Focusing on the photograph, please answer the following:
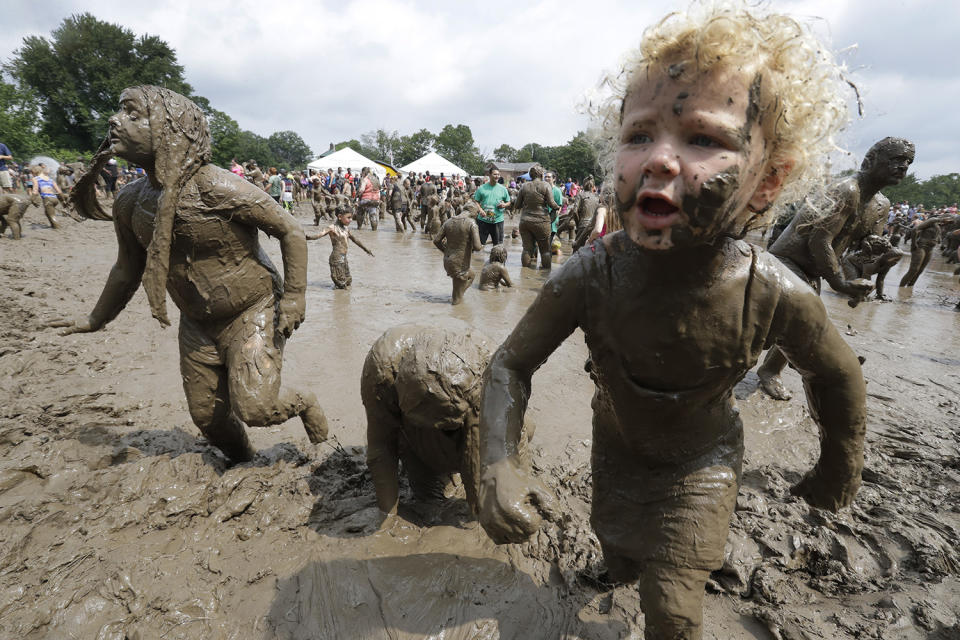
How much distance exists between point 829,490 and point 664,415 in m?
0.72

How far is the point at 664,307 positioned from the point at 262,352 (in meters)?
2.43

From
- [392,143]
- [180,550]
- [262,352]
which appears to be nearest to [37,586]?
[180,550]

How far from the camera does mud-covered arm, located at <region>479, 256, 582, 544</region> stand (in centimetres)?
140

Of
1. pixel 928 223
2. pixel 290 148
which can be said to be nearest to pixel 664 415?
pixel 928 223

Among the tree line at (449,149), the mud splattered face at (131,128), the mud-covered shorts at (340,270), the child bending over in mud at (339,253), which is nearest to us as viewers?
the mud splattered face at (131,128)

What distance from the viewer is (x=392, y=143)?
106 metres

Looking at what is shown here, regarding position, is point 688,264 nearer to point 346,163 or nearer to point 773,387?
point 773,387

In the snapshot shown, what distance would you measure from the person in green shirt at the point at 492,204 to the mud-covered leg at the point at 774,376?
22.4ft

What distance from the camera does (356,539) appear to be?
104 inches

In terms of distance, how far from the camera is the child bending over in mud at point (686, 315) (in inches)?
46.8

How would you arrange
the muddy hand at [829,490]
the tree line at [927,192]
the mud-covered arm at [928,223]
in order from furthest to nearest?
1. the tree line at [927,192]
2. the mud-covered arm at [928,223]
3. the muddy hand at [829,490]

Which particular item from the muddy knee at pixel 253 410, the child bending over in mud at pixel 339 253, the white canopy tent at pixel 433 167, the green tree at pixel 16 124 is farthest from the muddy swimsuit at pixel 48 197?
the white canopy tent at pixel 433 167

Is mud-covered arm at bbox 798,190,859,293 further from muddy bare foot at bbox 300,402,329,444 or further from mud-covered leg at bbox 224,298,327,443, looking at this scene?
mud-covered leg at bbox 224,298,327,443

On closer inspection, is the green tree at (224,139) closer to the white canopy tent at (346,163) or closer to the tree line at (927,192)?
the white canopy tent at (346,163)
